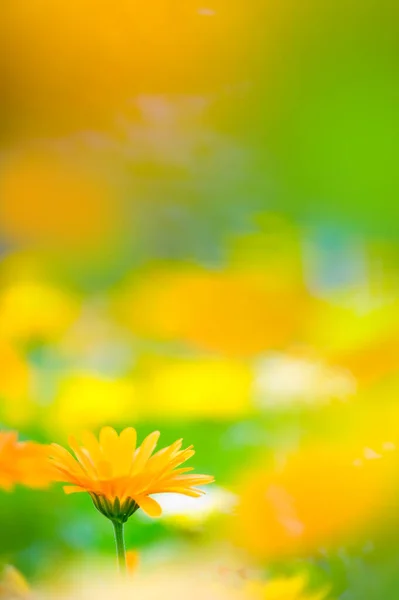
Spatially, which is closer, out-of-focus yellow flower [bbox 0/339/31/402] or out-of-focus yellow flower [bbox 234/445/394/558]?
out-of-focus yellow flower [bbox 234/445/394/558]

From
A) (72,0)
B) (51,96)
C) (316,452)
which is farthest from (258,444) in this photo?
(72,0)

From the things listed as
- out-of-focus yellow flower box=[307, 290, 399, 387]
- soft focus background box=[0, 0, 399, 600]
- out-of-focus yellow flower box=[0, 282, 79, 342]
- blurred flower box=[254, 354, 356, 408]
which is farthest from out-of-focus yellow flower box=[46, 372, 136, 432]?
out-of-focus yellow flower box=[307, 290, 399, 387]

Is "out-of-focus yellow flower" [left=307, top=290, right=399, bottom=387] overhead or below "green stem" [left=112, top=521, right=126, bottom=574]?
overhead

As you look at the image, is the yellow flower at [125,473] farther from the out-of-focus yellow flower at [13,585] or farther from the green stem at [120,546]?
the out-of-focus yellow flower at [13,585]

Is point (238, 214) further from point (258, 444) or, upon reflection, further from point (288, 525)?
point (288, 525)

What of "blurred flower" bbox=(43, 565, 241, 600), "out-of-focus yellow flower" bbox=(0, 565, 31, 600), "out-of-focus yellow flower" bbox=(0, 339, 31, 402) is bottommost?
"blurred flower" bbox=(43, 565, 241, 600)

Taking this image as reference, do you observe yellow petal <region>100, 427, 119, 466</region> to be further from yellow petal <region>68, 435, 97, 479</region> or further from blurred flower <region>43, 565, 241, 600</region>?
blurred flower <region>43, 565, 241, 600</region>
